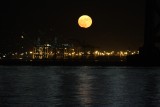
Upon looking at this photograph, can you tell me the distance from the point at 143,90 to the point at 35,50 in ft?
403

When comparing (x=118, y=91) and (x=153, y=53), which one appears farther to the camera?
(x=153, y=53)

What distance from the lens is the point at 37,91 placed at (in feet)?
78.4

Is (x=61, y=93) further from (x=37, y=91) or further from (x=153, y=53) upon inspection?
(x=153, y=53)

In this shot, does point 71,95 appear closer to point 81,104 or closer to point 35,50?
point 81,104

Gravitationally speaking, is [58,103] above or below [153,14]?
below

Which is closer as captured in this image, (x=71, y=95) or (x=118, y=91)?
(x=71, y=95)

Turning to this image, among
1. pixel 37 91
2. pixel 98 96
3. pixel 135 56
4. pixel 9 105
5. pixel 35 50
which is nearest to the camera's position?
pixel 9 105

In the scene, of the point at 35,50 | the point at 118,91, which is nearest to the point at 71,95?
the point at 118,91

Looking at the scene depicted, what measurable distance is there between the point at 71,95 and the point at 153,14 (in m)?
35.0

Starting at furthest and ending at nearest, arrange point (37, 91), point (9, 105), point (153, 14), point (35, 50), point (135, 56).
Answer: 1. point (35, 50)
2. point (135, 56)
3. point (153, 14)
4. point (37, 91)
5. point (9, 105)

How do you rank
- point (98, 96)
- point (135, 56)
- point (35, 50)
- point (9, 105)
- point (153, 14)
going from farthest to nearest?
Result: point (35, 50)
point (135, 56)
point (153, 14)
point (98, 96)
point (9, 105)

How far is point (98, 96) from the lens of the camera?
22016 mm

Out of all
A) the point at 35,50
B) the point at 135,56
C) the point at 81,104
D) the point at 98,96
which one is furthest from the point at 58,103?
the point at 35,50

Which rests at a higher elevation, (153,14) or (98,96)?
(153,14)
